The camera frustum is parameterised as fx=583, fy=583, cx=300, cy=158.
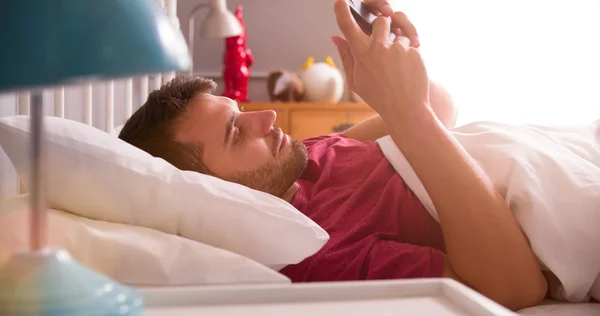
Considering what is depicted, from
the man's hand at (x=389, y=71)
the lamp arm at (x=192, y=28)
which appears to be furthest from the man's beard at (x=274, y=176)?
the lamp arm at (x=192, y=28)

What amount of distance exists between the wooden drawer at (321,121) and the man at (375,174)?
135 centimetres

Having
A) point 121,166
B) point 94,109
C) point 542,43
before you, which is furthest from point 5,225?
point 542,43

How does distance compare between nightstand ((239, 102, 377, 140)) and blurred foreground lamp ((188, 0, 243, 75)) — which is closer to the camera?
blurred foreground lamp ((188, 0, 243, 75))

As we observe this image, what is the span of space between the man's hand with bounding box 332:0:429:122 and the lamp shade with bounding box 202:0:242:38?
161 centimetres

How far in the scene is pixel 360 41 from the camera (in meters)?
0.84

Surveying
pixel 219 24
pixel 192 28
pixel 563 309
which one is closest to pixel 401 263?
pixel 563 309

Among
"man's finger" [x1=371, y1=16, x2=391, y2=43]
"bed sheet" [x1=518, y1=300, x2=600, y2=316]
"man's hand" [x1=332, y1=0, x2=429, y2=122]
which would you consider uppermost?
"man's finger" [x1=371, y1=16, x2=391, y2=43]

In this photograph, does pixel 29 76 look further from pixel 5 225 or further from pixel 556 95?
pixel 556 95

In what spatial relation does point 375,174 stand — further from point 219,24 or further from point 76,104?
point 219,24

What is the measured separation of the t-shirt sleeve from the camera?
83 centimetres

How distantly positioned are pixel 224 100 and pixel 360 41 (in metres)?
0.43

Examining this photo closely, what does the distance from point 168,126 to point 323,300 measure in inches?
24.7

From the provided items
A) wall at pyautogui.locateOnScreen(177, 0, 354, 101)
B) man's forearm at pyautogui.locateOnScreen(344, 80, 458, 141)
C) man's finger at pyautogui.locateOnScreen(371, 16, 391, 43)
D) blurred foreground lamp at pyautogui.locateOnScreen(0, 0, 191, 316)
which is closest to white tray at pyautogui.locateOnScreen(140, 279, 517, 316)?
blurred foreground lamp at pyautogui.locateOnScreen(0, 0, 191, 316)

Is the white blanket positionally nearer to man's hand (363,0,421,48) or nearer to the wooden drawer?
man's hand (363,0,421,48)
